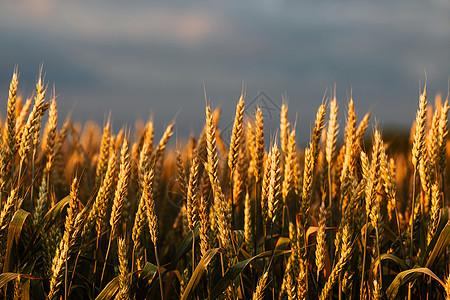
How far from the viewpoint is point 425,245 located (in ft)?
7.32

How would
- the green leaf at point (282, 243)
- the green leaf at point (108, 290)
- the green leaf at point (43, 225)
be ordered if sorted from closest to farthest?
the green leaf at point (108, 290) → the green leaf at point (43, 225) → the green leaf at point (282, 243)

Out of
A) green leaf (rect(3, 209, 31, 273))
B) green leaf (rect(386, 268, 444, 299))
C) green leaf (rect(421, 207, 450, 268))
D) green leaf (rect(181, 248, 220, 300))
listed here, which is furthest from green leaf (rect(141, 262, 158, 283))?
green leaf (rect(421, 207, 450, 268))

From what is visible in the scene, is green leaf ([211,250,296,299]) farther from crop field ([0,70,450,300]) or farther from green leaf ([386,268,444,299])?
green leaf ([386,268,444,299])

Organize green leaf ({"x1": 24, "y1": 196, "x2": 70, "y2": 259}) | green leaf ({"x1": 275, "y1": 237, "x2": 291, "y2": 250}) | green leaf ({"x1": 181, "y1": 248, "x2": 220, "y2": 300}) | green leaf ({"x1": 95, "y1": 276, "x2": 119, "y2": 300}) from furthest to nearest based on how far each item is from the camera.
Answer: green leaf ({"x1": 275, "y1": 237, "x2": 291, "y2": 250}) < green leaf ({"x1": 24, "y1": 196, "x2": 70, "y2": 259}) < green leaf ({"x1": 95, "y1": 276, "x2": 119, "y2": 300}) < green leaf ({"x1": 181, "y1": 248, "x2": 220, "y2": 300})

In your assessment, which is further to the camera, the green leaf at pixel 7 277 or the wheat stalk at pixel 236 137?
the wheat stalk at pixel 236 137

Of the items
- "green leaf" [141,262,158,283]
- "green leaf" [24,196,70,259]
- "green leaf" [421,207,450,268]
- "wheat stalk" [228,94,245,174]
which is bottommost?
"green leaf" [141,262,158,283]

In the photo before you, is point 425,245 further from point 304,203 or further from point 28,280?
point 28,280

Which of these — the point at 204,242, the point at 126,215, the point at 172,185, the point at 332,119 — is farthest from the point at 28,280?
the point at 172,185

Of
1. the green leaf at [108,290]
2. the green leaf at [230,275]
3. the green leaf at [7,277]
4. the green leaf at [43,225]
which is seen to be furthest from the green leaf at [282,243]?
the green leaf at [7,277]

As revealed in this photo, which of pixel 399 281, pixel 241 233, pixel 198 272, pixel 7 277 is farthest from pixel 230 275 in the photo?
pixel 7 277

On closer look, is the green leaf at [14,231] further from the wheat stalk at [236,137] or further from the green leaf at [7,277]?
the wheat stalk at [236,137]

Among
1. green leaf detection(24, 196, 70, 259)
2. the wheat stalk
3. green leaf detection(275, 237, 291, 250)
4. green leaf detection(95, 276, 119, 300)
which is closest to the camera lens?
green leaf detection(95, 276, 119, 300)

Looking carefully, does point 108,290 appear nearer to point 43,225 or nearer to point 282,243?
point 43,225

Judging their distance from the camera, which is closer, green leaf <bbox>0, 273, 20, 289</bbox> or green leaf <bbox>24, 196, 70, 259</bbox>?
green leaf <bbox>0, 273, 20, 289</bbox>
